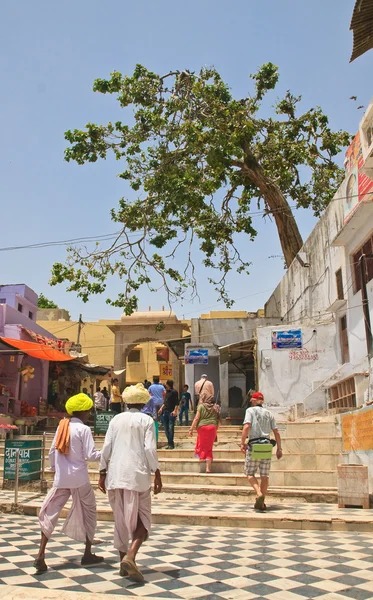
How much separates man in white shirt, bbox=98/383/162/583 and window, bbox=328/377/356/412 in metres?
8.79

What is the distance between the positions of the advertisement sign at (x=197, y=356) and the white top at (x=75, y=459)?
17228 mm

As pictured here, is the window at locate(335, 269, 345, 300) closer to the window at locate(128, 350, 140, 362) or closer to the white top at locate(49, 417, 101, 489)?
the white top at locate(49, 417, 101, 489)

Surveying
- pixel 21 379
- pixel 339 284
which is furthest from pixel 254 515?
pixel 21 379

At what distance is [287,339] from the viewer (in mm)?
16781

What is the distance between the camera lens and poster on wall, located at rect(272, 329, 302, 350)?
1659 cm

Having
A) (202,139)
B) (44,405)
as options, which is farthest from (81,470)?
(44,405)

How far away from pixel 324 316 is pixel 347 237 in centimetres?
350

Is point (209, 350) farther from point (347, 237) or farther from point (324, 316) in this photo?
point (347, 237)

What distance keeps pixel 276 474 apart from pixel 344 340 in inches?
288

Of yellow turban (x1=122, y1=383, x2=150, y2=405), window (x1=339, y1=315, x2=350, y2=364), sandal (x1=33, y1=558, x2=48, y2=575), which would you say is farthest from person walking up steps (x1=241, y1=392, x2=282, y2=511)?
window (x1=339, y1=315, x2=350, y2=364)

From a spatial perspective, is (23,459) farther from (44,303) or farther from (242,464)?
(44,303)

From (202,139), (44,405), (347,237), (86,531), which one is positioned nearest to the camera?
(86,531)

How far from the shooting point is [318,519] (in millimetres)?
6426

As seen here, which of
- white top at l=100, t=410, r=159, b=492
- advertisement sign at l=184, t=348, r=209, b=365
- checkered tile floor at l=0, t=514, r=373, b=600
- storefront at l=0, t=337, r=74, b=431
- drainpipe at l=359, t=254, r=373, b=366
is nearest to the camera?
checkered tile floor at l=0, t=514, r=373, b=600
